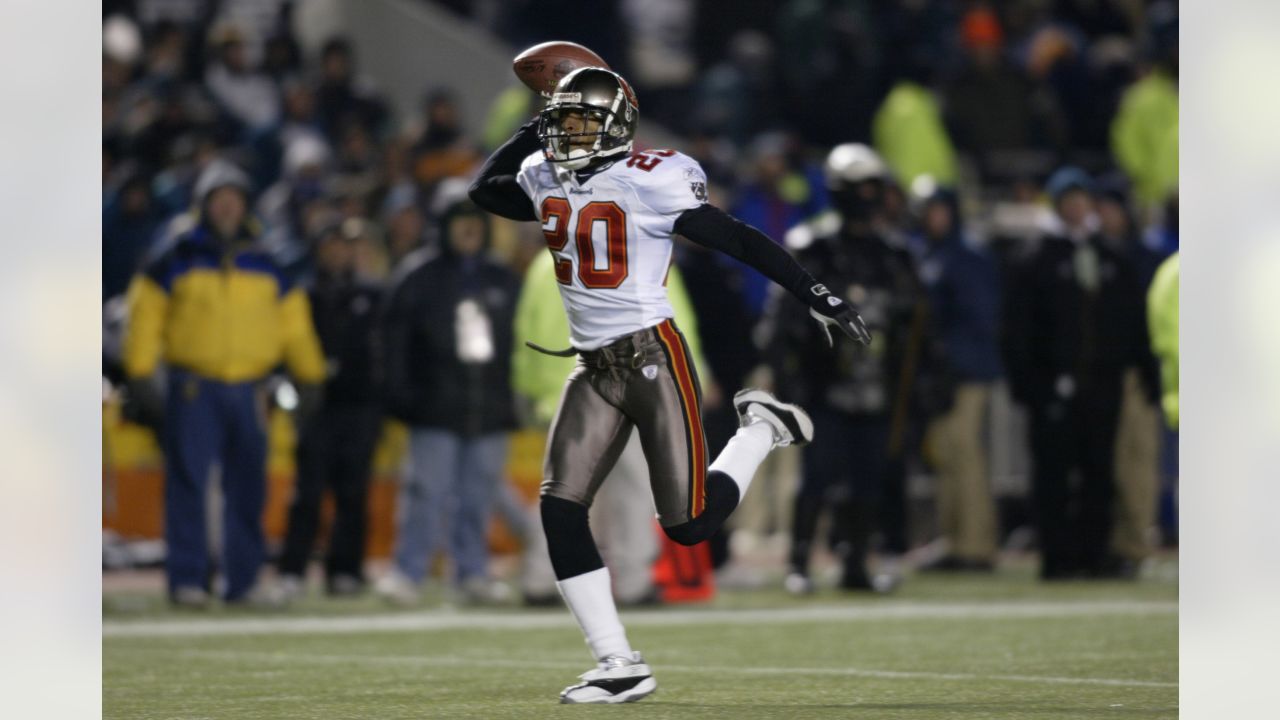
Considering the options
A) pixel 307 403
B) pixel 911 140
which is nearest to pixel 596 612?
pixel 307 403

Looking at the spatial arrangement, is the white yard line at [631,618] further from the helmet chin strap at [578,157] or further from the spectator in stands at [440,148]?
the spectator in stands at [440,148]

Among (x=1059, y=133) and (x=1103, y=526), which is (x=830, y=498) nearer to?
(x=1103, y=526)

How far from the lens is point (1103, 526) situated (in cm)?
1230

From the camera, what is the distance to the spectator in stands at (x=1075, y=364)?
12.1m

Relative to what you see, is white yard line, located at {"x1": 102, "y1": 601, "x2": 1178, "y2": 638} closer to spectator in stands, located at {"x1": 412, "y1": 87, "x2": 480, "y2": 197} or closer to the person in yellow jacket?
the person in yellow jacket

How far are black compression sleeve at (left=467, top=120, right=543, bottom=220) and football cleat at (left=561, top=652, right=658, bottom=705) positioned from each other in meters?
1.41

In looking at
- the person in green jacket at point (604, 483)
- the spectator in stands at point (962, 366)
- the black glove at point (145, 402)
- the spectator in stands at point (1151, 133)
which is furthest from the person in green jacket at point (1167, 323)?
the spectator in stands at point (1151, 133)

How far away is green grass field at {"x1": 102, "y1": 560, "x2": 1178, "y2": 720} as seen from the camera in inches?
263

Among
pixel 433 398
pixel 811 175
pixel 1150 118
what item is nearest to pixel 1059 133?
pixel 1150 118

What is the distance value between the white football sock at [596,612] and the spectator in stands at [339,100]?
967cm

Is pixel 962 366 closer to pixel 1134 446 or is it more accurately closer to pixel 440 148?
pixel 1134 446

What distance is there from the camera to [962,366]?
12773 mm

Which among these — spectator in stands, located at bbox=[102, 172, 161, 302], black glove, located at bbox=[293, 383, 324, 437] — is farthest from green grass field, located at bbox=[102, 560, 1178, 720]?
spectator in stands, located at bbox=[102, 172, 161, 302]
